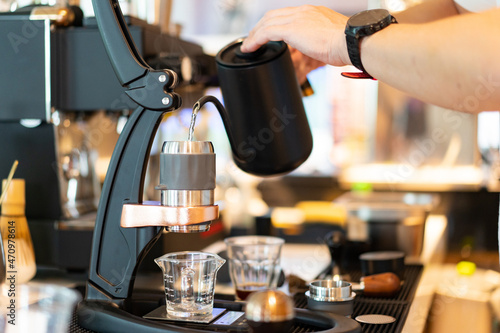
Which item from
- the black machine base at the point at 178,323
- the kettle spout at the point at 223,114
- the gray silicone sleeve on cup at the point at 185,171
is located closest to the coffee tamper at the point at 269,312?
the black machine base at the point at 178,323

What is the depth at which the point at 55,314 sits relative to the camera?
1.09 metres

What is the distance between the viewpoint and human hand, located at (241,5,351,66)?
1.00m

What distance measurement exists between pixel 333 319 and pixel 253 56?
50cm

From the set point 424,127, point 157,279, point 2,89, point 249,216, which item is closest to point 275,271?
point 157,279

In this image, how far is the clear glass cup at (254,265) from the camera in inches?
49.7

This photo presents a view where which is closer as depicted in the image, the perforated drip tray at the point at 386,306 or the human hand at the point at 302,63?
the perforated drip tray at the point at 386,306

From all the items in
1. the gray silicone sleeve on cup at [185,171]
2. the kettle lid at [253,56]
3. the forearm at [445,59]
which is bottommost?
the gray silicone sleeve on cup at [185,171]

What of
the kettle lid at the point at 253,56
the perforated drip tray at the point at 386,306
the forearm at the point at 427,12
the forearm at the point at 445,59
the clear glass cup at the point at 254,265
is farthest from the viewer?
the forearm at the point at 427,12

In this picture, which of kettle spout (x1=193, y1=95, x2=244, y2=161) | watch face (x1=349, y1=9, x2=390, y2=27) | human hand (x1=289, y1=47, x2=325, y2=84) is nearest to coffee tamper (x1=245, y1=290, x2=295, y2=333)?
kettle spout (x1=193, y1=95, x2=244, y2=161)

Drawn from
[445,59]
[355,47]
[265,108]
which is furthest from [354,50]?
[265,108]

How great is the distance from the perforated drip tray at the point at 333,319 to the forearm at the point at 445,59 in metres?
0.35

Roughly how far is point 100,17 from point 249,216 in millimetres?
2680

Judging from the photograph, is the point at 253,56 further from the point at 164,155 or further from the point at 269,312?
the point at 269,312

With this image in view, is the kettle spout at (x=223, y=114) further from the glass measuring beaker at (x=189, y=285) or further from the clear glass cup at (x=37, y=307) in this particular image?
the clear glass cup at (x=37, y=307)
